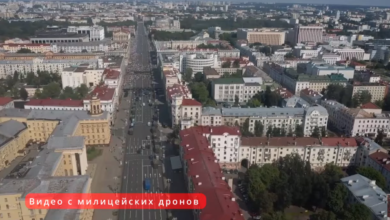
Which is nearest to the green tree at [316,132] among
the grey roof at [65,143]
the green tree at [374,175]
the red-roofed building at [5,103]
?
the green tree at [374,175]

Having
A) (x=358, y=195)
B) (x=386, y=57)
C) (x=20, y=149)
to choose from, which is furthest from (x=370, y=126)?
(x=386, y=57)

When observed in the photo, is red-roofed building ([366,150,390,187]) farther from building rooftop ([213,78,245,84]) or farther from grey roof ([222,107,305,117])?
building rooftop ([213,78,245,84])

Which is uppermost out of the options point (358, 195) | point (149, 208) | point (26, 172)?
point (26, 172)

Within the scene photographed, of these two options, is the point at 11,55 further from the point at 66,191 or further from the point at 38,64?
the point at 66,191

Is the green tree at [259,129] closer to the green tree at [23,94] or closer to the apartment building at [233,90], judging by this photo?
the apartment building at [233,90]

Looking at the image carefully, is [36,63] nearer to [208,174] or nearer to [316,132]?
[316,132]

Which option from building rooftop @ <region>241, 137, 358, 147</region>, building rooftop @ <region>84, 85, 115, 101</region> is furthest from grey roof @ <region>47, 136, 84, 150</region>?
building rooftop @ <region>241, 137, 358, 147</region>

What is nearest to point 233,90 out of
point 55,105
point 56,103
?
point 56,103
